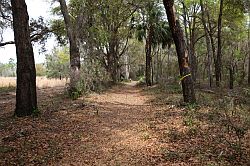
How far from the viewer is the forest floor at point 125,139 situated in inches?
248

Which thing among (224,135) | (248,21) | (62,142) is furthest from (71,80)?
(248,21)

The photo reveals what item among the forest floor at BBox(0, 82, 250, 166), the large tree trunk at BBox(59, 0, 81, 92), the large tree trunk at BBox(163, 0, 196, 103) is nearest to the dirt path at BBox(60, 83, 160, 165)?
the forest floor at BBox(0, 82, 250, 166)

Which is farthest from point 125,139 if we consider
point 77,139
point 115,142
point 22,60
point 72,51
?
point 72,51

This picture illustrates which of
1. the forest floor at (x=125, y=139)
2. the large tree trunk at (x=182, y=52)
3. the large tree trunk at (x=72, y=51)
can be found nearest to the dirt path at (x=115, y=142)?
the forest floor at (x=125, y=139)

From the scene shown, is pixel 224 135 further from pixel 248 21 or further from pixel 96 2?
pixel 248 21

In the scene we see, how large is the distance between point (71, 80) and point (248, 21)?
81.5ft

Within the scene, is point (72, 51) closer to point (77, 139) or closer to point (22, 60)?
point (22, 60)

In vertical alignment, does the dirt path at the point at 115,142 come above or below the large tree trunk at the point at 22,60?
below

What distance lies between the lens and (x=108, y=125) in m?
9.96

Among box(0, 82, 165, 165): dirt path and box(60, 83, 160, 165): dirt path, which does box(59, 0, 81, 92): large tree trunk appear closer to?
box(0, 82, 165, 165): dirt path

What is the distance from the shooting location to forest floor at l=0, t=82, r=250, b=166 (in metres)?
6.29

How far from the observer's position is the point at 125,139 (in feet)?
26.5

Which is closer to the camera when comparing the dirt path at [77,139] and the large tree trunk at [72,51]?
the dirt path at [77,139]

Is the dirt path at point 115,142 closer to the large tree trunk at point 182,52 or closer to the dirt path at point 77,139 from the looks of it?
the dirt path at point 77,139
